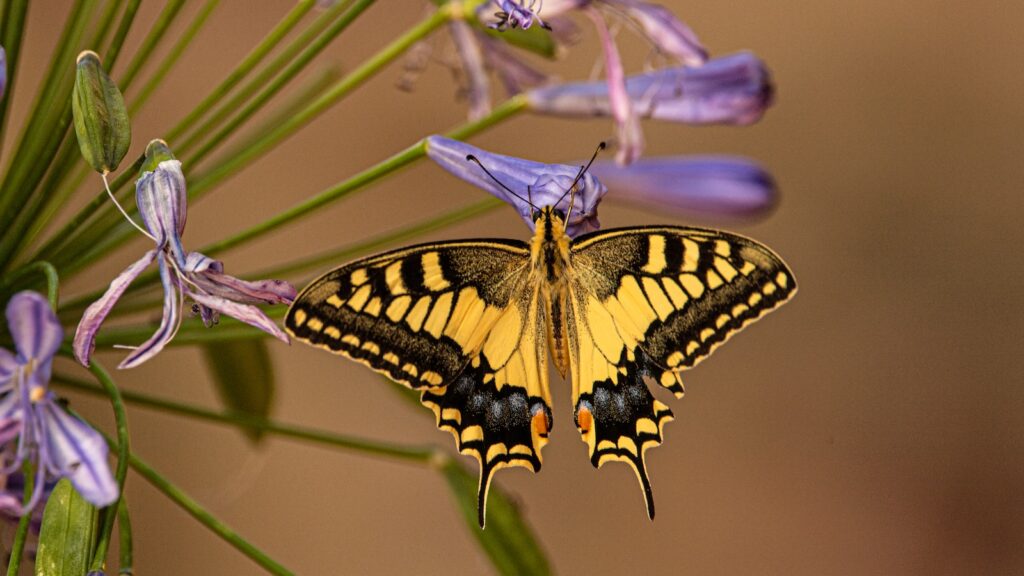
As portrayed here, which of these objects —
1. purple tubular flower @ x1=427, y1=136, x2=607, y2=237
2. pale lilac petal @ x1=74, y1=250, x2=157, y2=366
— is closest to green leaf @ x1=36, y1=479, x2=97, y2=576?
pale lilac petal @ x1=74, y1=250, x2=157, y2=366

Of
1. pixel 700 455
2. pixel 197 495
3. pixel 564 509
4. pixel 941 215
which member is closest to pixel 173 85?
pixel 197 495

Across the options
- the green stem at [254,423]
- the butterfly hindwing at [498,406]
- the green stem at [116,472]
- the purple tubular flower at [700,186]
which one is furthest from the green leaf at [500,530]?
the green stem at [116,472]

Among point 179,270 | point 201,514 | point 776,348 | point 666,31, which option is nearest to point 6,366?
point 179,270

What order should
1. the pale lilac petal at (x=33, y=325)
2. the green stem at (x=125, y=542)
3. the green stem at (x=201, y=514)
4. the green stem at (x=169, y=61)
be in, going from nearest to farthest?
the pale lilac petal at (x=33, y=325)
the green stem at (x=125, y=542)
the green stem at (x=201, y=514)
the green stem at (x=169, y=61)

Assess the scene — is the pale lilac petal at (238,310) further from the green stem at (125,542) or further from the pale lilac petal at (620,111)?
the pale lilac petal at (620,111)

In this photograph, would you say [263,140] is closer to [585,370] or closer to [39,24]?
[585,370]

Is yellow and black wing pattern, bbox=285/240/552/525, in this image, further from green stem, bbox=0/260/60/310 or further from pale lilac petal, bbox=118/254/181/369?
green stem, bbox=0/260/60/310

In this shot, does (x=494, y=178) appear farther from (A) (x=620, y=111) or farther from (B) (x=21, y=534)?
(B) (x=21, y=534)
